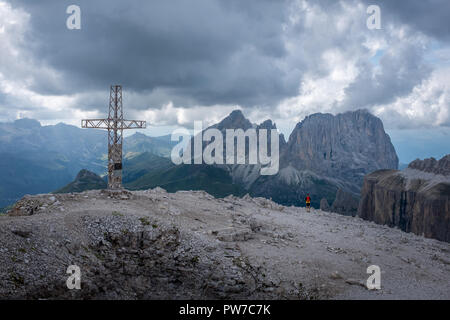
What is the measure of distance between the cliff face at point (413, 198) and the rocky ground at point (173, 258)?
105 feet

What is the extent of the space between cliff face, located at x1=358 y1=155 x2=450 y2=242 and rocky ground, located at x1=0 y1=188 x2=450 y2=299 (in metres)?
32.1

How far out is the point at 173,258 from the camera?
20.4 meters

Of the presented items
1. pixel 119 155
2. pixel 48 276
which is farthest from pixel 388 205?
pixel 48 276

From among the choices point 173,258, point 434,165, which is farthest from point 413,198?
point 173,258

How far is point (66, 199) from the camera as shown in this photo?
25.5 m

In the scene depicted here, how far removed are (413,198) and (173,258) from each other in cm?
6407

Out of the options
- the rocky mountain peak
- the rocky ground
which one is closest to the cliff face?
the rocky mountain peak

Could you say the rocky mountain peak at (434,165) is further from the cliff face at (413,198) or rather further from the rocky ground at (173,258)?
the rocky ground at (173,258)

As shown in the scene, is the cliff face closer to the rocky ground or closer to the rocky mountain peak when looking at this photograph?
the rocky mountain peak

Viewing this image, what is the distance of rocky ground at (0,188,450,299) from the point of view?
1670 cm

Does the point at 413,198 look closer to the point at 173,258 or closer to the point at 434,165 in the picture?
the point at 434,165
